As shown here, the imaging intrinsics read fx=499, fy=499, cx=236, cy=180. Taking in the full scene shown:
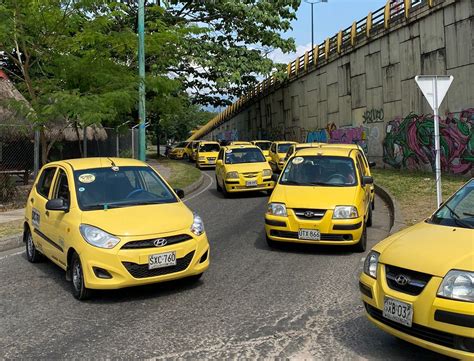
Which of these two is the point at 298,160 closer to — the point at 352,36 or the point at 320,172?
the point at 320,172

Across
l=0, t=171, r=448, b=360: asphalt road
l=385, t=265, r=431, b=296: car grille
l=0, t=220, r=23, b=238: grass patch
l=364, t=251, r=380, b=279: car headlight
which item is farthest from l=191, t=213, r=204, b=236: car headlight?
l=0, t=220, r=23, b=238: grass patch

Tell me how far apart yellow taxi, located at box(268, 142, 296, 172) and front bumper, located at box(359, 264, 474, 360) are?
18403 millimetres

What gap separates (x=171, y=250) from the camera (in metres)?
5.51

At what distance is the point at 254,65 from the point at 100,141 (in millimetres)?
10303

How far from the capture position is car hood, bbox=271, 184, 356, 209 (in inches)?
304

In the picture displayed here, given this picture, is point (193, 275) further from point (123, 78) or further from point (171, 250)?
point (123, 78)

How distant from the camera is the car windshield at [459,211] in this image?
438cm

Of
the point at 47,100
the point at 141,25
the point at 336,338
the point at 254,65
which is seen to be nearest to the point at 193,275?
the point at 336,338

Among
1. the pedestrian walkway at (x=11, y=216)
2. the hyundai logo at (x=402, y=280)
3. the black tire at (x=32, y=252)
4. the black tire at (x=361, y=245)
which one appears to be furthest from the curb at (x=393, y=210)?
the pedestrian walkway at (x=11, y=216)

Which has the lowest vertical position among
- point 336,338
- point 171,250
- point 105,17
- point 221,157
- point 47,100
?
point 336,338

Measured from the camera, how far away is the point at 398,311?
3.71m

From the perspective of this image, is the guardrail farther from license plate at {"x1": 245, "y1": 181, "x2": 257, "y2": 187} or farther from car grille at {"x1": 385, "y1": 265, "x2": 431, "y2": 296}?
car grille at {"x1": 385, "y1": 265, "x2": 431, "y2": 296}

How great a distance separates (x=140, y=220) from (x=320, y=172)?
4.11 meters

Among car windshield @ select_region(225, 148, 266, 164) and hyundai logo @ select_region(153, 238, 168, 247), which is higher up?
car windshield @ select_region(225, 148, 266, 164)
